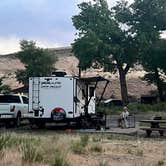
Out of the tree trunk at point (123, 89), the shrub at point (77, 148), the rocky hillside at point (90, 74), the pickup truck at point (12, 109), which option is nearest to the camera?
the shrub at point (77, 148)

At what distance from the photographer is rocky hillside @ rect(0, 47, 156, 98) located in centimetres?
8066

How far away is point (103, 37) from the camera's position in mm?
63938

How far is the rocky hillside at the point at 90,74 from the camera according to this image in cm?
8066

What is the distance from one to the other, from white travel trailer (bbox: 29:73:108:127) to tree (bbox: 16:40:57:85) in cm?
4098

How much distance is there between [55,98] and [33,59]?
44391 millimetres

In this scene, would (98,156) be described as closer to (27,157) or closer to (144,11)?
(27,157)

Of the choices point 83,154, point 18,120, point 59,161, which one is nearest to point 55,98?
point 18,120

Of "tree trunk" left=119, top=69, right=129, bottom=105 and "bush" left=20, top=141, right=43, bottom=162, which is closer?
"bush" left=20, top=141, right=43, bottom=162

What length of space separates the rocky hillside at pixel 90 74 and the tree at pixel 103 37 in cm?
373

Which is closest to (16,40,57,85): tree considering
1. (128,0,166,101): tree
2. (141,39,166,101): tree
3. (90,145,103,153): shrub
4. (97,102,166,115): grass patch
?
(128,0,166,101): tree

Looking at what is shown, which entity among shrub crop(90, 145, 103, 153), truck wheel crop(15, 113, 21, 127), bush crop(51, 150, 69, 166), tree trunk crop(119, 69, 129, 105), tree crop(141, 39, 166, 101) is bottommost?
bush crop(51, 150, 69, 166)

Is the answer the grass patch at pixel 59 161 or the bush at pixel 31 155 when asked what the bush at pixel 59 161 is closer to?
the grass patch at pixel 59 161

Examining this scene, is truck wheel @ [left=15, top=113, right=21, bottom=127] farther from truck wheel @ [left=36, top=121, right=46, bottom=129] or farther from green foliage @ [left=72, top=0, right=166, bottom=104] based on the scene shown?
green foliage @ [left=72, top=0, right=166, bottom=104]

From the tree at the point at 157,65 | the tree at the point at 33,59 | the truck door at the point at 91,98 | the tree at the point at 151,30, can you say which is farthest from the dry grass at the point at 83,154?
the tree at the point at 33,59
